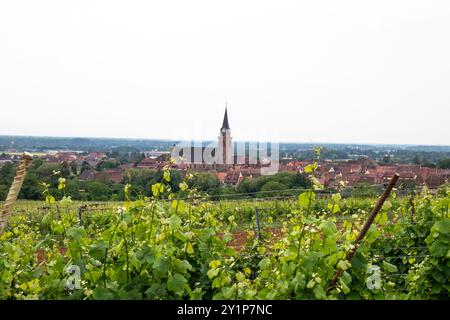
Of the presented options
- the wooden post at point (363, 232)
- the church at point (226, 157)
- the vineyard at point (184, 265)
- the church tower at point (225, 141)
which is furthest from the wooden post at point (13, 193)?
the church tower at point (225, 141)

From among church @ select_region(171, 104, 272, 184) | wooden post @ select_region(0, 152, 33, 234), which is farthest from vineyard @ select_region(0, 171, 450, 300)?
church @ select_region(171, 104, 272, 184)

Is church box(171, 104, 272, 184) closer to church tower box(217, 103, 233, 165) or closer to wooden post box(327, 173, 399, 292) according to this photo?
church tower box(217, 103, 233, 165)

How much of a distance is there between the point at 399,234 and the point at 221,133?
65366 millimetres

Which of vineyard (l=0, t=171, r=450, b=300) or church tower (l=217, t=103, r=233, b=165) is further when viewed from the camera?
church tower (l=217, t=103, r=233, b=165)

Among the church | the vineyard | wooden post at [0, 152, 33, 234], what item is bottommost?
the church

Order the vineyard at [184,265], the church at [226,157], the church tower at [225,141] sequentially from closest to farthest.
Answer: the vineyard at [184,265], the church at [226,157], the church tower at [225,141]

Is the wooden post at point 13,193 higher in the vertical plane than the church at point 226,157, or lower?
higher

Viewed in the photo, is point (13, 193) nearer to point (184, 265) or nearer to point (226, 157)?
point (184, 265)

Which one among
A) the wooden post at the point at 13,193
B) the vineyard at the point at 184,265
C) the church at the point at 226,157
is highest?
the wooden post at the point at 13,193

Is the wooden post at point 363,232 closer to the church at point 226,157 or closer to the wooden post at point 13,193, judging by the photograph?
the wooden post at point 13,193

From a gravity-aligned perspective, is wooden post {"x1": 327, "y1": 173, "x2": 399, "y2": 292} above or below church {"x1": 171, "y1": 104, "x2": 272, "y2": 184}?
above

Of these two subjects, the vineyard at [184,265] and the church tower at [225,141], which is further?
the church tower at [225,141]

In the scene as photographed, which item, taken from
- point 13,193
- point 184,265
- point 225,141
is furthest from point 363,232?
point 225,141
